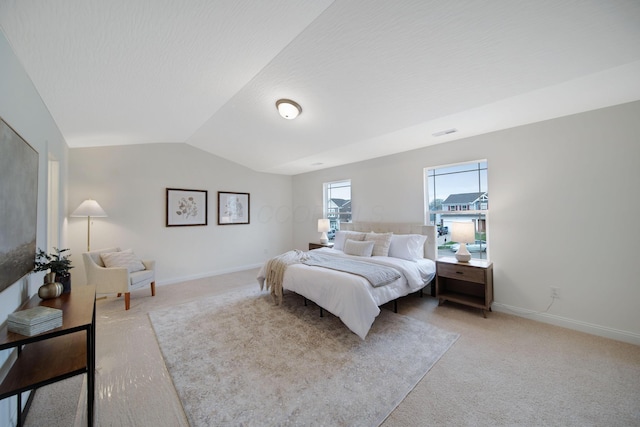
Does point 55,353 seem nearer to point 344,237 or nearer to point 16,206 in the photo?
point 16,206

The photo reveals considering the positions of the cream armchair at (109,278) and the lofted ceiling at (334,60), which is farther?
the cream armchair at (109,278)

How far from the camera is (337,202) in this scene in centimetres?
555

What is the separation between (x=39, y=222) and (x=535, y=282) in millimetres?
5059

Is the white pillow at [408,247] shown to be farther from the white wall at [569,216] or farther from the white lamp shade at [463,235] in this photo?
the white wall at [569,216]

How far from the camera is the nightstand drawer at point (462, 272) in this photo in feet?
9.74

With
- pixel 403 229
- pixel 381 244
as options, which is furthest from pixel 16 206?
pixel 403 229

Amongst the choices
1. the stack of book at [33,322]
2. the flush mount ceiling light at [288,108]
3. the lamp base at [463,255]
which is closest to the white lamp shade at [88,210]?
the stack of book at [33,322]

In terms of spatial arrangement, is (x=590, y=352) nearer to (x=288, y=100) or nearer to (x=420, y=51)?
(x=420, y=51)

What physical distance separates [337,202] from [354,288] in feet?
10.7

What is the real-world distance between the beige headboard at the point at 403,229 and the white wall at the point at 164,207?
2327 millimetres

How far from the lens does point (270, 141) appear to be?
4.09m

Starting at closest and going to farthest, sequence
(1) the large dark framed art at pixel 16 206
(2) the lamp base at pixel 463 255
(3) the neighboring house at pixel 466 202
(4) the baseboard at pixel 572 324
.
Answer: (1) the large dark framed art at pixel 16 206
(4) the baseboard at pixel 572 324
(2) the lamp base at pixel 463 255
(3) the neighboring house at pixel 466 202

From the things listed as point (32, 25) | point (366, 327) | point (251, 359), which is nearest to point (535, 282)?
point (366, 327)

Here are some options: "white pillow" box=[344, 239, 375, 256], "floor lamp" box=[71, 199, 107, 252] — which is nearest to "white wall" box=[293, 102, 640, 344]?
"white pillow" box=[344, 239, 375, 256]
